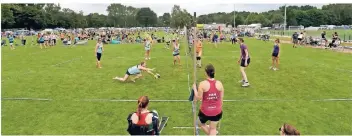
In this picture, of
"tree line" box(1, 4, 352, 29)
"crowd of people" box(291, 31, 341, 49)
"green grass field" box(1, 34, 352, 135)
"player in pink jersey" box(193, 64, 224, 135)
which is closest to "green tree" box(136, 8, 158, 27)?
"tree line" box(1, 4, 352, 29)

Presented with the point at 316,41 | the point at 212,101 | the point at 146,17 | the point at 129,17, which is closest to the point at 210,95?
the point at 212,101

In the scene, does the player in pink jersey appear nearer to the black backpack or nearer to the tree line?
the black backpack

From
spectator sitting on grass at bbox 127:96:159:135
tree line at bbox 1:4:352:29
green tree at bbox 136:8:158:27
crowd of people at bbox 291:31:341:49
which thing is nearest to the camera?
spectator sitting on grass at bbox 127:96:159:135

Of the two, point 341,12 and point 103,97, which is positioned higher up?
point 341,12

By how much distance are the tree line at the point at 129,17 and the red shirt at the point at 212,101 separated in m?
60.5

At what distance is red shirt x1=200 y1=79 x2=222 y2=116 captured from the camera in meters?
6.17

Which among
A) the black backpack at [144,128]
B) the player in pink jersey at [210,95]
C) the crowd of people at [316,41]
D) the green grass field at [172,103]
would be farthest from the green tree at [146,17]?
the black backpack at [144,128]

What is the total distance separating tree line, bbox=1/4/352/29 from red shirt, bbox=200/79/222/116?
60.5m

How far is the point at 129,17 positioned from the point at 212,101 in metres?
146

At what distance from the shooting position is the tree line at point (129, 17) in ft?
286

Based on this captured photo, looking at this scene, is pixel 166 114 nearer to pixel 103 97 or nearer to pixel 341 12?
pixel 103 97

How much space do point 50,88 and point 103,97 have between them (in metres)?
3.00

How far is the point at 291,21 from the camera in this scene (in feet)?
359

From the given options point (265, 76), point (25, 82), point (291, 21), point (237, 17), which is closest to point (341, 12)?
point (291, 21)
